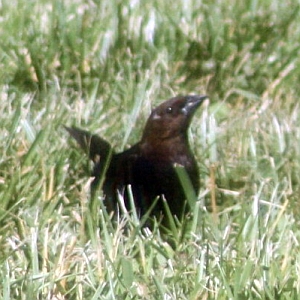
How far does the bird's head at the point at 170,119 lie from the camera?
13.0 ft

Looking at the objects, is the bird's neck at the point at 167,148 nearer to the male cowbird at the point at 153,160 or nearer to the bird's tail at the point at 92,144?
the male cowbird at the point at 153,160

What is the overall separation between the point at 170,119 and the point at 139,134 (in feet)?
1.01

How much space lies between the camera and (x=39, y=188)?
11.5 ft

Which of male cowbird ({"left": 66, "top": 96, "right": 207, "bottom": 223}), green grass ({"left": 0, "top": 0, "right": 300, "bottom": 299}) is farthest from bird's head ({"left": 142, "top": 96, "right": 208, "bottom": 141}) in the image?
green grass ({"left": 0, "top": 0, "right": 300, "bottom": 299})

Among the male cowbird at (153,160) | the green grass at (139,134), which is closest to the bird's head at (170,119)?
the male cowbird at (153,160)

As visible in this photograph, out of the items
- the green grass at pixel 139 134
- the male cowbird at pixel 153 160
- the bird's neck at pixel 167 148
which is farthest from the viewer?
the bird's neck at pixel 167 148

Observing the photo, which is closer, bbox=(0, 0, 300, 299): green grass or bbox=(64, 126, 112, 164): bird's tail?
bbox=(0, 0, 300, 299): green grass

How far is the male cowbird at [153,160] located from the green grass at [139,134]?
9 cm

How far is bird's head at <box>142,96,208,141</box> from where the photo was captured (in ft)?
13.0

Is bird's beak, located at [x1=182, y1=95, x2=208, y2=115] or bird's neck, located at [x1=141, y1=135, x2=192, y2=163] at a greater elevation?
bird's beak, located at [x1=182, y1=95, x2=208, y2=115]

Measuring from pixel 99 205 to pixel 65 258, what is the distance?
1.36ft

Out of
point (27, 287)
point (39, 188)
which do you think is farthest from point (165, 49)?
point (27, 287)

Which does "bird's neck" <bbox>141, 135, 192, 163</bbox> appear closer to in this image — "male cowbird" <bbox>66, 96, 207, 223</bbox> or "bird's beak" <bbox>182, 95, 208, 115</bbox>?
"male cowbird" <bbox>66, 96, 207, 223</bbox>

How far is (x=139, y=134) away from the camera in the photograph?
4230mm
